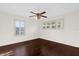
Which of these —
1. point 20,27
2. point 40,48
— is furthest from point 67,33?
point 20,27

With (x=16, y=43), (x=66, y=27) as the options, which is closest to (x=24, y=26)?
(x=16, y=43)

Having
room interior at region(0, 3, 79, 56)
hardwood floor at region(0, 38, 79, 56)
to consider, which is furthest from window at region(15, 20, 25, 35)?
hardwood floor at region(0, 38, 79, 56)

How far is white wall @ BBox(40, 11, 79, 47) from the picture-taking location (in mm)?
980

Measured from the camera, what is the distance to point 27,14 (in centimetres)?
108

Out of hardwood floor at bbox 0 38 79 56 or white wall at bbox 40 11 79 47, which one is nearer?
white wall at bbox 40 11 79 47

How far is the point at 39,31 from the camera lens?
107 centimetres

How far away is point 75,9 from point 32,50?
0.82 m

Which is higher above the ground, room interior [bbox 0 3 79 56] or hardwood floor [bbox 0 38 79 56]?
room interior [bbox 0 3 79 56]

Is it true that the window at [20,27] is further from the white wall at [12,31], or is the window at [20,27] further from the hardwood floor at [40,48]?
the hardwood floor at [40,48]

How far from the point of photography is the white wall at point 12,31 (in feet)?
3.41

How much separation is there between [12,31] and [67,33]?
74 cm

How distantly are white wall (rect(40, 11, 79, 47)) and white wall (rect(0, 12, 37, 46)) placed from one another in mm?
148

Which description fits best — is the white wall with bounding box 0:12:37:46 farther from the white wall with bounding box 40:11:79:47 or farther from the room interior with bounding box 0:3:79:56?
the white wall with bounding box 40:11:79:47

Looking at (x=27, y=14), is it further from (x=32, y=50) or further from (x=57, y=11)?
(x=32, y=50)
